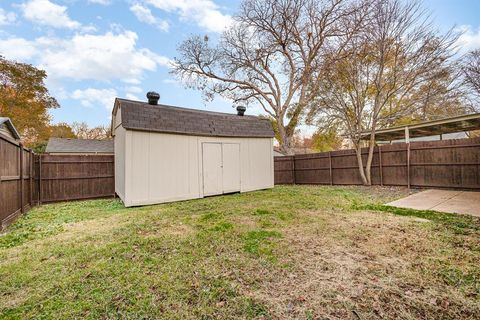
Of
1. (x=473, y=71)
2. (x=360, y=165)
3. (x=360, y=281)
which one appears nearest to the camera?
(x=360, y=281)

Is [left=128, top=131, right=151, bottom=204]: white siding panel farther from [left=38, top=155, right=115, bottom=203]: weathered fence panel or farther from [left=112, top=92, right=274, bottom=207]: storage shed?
[left=38, top=155, right=115, bottom=203]: weathered fence panel

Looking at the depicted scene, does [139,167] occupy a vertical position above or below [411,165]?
above

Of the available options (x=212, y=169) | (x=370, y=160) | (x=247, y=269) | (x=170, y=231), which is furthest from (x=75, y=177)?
(x=370, y=160)

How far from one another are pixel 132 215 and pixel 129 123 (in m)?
2.62

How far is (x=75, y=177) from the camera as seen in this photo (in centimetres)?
804

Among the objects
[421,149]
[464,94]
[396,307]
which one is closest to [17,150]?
[396,307]

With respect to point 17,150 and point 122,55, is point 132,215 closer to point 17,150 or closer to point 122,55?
point 17,150

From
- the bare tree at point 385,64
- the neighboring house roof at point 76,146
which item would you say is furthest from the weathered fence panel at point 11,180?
the neighboring house roof at point 76,146

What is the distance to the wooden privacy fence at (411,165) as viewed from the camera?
7066mm

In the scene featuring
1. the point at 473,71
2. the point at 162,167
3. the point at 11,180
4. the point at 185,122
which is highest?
the point at 473,71

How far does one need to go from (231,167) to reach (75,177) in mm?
5600

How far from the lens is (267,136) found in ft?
31.2

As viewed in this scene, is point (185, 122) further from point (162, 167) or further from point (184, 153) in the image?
point (162, 167)

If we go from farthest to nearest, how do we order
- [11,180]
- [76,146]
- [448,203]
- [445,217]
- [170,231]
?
[76,146], [448,203], [11,180], [445,217], [170,231]
